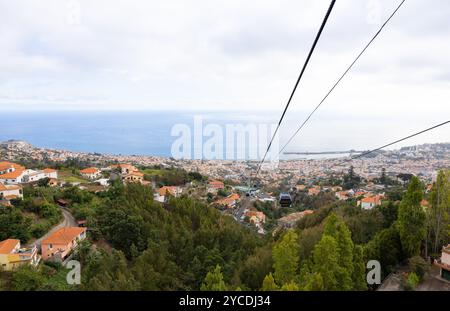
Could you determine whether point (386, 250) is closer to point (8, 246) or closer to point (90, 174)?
point (8, 246)

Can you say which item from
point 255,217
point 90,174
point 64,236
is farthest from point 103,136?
point 64,236

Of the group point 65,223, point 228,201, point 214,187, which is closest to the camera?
point 65,223

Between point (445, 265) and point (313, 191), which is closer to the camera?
point (445, 265)

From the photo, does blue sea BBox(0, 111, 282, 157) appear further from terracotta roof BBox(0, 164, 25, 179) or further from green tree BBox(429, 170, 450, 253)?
green tree BBox(429, 170, 450, 253)

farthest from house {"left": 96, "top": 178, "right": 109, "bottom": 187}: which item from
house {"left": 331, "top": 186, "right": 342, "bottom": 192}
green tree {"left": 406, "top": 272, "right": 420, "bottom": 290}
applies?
green tree {"left": 406, "top": 272, "right": 420, "bottom": 290}

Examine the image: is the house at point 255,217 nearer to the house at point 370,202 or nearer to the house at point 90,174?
the house at point 370,202
